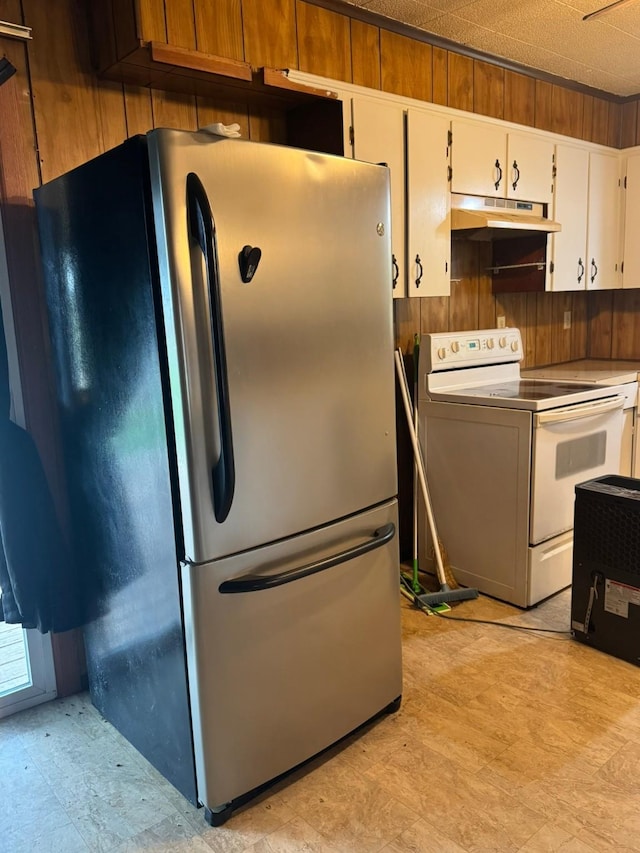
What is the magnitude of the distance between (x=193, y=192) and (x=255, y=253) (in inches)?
7.8

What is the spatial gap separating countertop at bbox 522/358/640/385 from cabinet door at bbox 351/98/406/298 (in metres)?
1.16

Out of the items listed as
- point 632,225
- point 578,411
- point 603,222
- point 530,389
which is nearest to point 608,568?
point 578,411

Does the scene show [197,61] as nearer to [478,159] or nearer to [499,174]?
[478,159]

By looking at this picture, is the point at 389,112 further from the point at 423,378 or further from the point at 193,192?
the point at 193,192

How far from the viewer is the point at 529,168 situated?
132 inches

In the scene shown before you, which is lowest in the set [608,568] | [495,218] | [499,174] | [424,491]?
[608,568]

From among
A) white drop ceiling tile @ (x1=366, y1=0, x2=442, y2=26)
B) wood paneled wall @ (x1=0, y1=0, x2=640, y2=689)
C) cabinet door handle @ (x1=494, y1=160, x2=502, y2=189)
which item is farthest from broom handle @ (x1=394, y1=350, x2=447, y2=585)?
white drop ceiling tile @ (x1=366, y1=0, x2=442, y2=26)

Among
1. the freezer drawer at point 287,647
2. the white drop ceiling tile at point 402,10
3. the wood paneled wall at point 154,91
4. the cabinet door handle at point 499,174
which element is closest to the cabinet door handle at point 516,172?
the cabinet door handle at point 499,174

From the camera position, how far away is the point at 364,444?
190 cm

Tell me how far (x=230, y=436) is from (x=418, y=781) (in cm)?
115

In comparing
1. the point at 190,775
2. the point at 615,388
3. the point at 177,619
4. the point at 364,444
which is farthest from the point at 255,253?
the point at 615,388

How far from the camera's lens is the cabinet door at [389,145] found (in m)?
2.60

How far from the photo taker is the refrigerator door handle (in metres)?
1.44

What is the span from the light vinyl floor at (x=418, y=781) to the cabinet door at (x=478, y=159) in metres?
2.15
